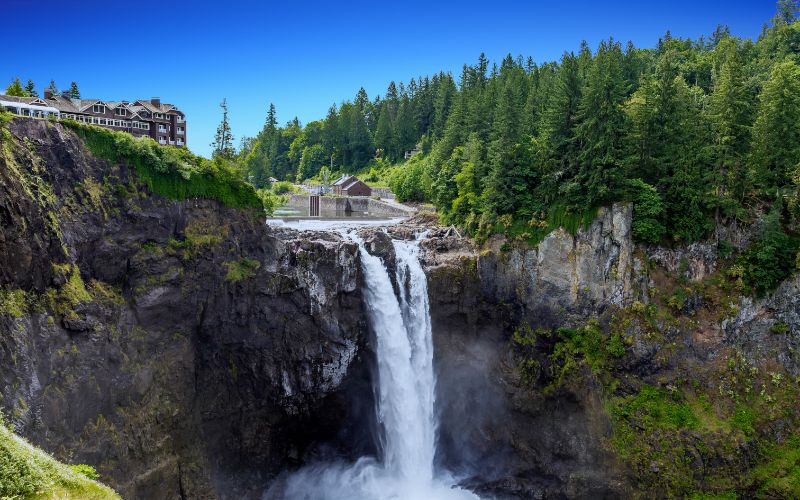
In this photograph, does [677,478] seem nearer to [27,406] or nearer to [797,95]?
[797,95]

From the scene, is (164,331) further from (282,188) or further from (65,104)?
(282,188)

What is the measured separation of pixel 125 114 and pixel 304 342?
25.0 meters

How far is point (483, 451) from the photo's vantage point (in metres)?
40.2

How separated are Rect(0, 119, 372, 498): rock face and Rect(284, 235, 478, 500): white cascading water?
1.32 m

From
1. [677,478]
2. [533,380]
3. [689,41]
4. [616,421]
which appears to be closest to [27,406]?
[533,380]

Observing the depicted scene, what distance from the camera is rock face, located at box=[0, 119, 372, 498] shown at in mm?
26922

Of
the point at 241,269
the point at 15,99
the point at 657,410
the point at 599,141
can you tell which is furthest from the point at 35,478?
the point at 599,141

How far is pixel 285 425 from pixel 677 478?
979 inches

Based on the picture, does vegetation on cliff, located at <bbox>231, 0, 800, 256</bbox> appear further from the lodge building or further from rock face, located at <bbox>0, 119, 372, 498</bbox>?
the lodge building

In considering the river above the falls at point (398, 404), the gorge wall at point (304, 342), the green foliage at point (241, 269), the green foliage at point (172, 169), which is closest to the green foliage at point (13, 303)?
the gorge wall at point (304, 342)

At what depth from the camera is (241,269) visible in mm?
35469

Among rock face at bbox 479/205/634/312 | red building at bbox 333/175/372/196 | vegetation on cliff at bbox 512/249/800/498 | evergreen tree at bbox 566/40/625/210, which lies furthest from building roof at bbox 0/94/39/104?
red building at bbox 333/175/372/196

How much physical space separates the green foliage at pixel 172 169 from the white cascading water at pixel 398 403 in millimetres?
9088

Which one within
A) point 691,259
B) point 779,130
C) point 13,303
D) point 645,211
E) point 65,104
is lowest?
point 13,303
